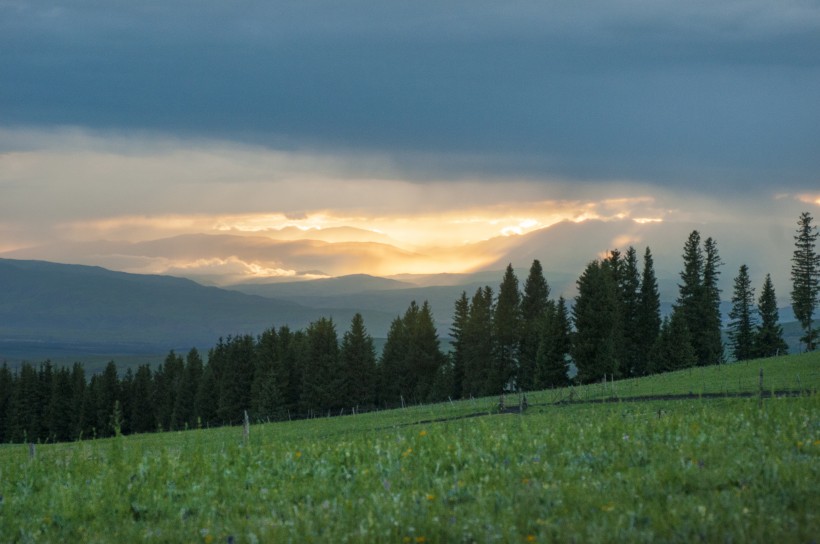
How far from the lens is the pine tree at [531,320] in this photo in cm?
10888

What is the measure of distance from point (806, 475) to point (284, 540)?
6645mm

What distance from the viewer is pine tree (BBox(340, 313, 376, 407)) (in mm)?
118688

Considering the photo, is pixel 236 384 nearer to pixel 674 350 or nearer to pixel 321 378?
pixel 321 378

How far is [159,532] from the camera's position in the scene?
10.1 metres

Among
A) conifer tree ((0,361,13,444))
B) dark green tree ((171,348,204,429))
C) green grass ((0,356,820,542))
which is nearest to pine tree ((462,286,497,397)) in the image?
dark green tree ((171,348,204,429))

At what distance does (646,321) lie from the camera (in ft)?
348

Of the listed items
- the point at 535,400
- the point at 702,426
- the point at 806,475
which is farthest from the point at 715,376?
the point at 806,475

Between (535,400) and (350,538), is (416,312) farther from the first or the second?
(350,538)

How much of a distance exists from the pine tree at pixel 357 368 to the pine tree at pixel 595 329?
1464 inches

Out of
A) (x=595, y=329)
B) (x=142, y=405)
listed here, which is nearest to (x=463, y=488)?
(x=595, y=329)

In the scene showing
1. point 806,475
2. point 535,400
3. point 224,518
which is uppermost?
point 806,475

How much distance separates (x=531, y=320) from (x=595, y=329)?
20259 mm

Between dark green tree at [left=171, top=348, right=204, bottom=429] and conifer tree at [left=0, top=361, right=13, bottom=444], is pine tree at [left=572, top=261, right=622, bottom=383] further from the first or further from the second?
conifer tree at [left=0, top=361, right=13, bottom=444]

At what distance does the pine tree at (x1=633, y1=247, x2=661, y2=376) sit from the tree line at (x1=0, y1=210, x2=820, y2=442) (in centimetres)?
20
